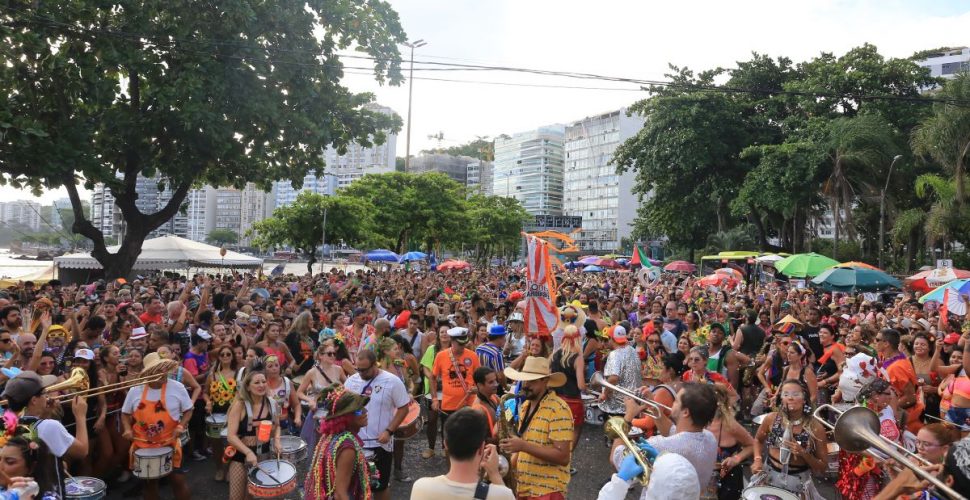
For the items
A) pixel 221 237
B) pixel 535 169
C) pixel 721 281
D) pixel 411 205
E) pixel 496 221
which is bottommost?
pixel 721 281

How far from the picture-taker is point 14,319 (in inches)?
311

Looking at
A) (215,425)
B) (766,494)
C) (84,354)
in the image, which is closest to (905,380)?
(766,494)

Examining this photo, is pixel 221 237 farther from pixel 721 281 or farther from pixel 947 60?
pixel 721 281

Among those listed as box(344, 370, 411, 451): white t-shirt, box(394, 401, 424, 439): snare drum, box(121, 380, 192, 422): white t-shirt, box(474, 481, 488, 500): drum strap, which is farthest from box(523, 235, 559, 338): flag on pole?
box(474, 481, 488, 500): drum strap

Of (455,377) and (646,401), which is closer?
(646,401)

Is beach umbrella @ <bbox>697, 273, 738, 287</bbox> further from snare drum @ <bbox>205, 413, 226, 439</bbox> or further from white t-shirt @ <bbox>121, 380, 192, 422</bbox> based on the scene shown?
white t-shirt @ <bbox>121, 380, 192, 422</bbox>

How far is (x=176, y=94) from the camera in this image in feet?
48.9

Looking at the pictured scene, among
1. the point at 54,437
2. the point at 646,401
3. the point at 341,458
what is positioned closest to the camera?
the point at 54,437

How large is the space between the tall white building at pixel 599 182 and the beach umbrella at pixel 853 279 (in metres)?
86.6

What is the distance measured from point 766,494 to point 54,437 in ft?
15.5

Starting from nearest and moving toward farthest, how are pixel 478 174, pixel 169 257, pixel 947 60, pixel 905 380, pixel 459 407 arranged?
pixel 905 380 < pixel 459 407 < pixel 169 257 < pixel 947 60 < pixel 478 174

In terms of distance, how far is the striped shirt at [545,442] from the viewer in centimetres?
426

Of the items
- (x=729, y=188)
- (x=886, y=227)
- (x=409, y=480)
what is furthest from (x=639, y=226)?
(x=409, y=480)

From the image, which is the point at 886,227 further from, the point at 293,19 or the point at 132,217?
the point at 132,217
